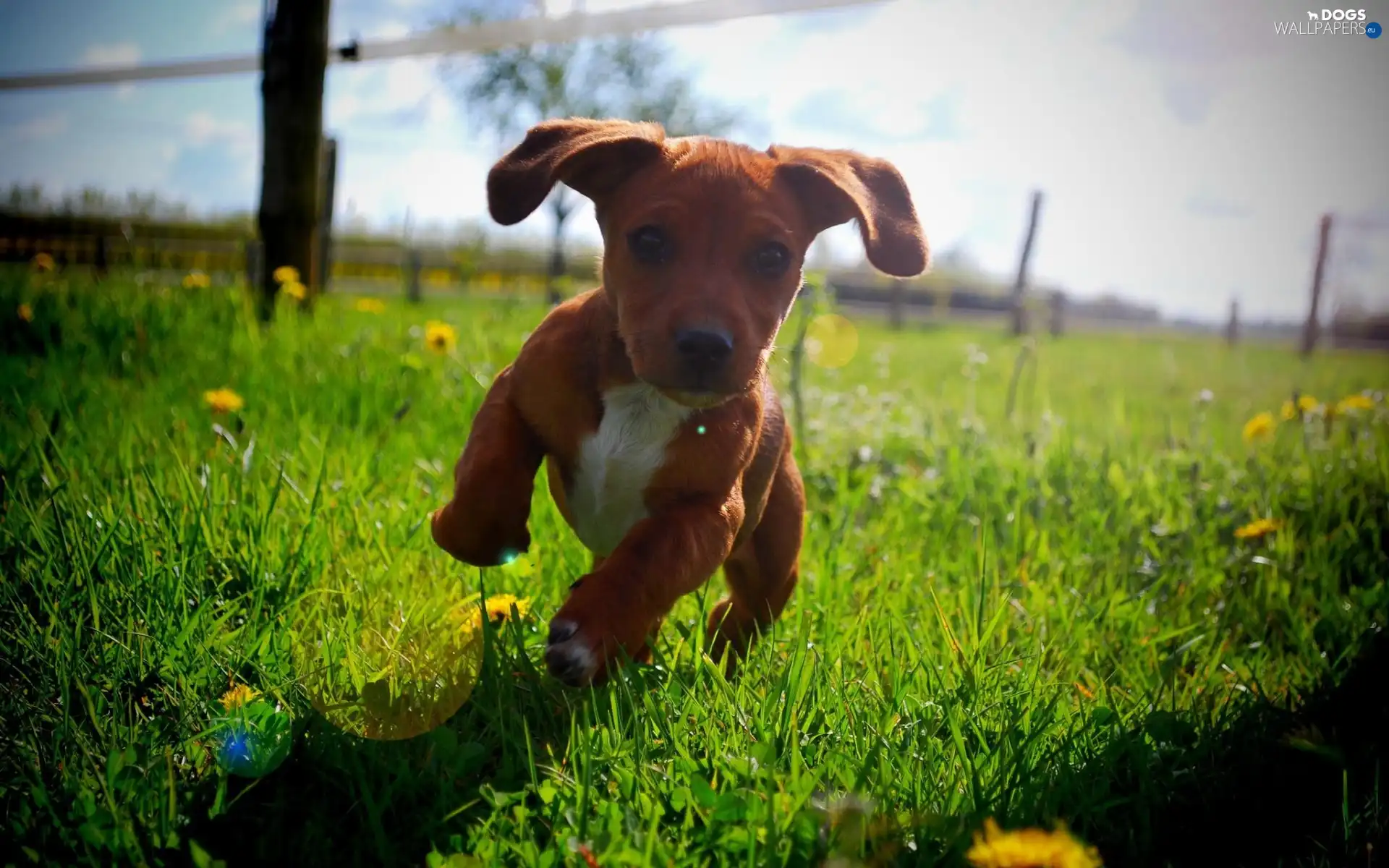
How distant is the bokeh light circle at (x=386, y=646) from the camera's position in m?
1.88

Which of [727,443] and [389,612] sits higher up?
[727,443]

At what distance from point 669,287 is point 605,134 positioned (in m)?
0.40

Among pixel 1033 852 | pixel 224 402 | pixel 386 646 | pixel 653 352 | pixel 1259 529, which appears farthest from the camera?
pixel 1259 529

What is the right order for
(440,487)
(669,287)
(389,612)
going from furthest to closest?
(440,487) → (389,612) → (669,287)

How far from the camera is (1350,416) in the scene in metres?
5.73

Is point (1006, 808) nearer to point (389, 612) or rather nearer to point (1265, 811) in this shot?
point (1265, 811)

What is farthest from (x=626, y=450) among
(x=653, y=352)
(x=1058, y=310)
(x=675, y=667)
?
(x=1058, y=310)

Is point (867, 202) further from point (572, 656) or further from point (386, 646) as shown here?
point (386, 646)

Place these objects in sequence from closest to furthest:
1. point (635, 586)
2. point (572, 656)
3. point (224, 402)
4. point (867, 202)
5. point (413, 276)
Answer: point (572, 656) → point (635, 586) → point (867, 202) → point (224, 402) → point (413, 276)

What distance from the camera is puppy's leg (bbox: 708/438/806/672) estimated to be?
8.52 ft

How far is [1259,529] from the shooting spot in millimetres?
3613

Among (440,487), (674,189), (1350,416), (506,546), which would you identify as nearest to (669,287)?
(674,189)

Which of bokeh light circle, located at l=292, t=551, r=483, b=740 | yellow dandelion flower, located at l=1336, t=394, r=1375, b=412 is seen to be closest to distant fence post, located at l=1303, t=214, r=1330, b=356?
yellow dandelion flower, located at l=1336, t=394, r=1375, b=412

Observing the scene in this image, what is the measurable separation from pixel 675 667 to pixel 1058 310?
2605 cm
